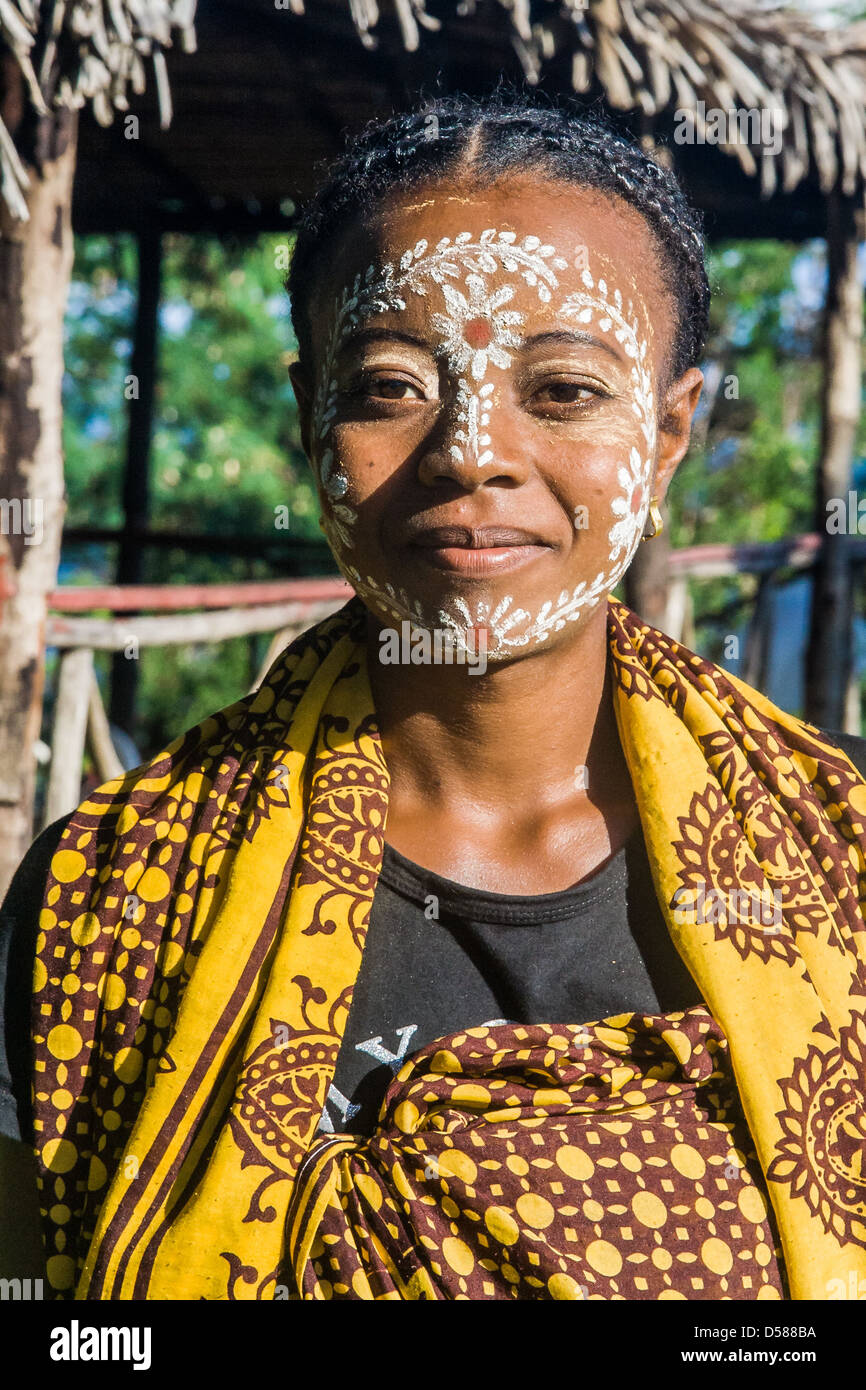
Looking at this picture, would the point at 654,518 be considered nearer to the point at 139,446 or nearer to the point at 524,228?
the point at 524,228

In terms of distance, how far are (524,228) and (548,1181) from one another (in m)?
1.24

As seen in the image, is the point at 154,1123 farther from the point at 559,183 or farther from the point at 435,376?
the point at 559,183

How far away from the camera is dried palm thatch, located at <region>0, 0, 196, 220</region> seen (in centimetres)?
321

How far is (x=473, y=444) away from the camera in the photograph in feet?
5.61

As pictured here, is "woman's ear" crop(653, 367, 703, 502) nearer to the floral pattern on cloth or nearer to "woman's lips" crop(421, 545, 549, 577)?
"woman's lips" crop(421, 545, 549, 577)

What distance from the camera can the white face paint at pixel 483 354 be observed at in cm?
176

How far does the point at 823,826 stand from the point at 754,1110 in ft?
1.46

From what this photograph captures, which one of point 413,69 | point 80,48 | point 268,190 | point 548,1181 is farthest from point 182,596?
point 548,1181

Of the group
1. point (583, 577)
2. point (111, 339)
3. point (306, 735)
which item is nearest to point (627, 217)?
point (583, 577)

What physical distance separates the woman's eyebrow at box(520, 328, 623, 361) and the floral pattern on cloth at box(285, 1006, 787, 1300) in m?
0.89

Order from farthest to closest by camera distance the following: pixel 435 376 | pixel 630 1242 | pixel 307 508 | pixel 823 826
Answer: pixel 307 508 → pixel 823 826 → pixel 435 376 → pixel 630 1242

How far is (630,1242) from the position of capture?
1597 mm

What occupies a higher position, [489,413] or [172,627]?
[489,413]

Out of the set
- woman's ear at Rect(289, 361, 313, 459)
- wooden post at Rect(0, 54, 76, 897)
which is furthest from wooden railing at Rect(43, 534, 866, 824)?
woman's ear at Rect(289, 361, 313, 459)
